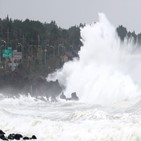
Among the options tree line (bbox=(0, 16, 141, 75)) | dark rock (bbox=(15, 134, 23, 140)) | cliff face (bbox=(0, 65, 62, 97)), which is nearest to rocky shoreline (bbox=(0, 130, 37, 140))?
dark rock (bbox=(15, 134, 23, 140))

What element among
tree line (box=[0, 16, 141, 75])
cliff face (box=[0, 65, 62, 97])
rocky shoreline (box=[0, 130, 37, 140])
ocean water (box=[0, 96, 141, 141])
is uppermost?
tree line (box=[0, 16, 141, 75])

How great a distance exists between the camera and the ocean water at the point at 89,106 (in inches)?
1178

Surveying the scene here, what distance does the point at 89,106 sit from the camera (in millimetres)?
50344

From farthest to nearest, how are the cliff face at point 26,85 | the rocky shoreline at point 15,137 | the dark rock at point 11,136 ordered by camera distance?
the cliff face at point 26,85
the dark rock at point 11,136
the rocky shoreline at point 15,137

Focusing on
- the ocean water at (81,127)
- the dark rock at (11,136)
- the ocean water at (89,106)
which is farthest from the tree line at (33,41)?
the dark rock at (11,136)

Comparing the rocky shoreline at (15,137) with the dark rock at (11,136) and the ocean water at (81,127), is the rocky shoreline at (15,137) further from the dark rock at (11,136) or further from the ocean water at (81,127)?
the ocean water at (81,127)

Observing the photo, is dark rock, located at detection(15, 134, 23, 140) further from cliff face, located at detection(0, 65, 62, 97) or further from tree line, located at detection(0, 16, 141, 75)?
tree line, located at detection(0, 16, 141, 75)

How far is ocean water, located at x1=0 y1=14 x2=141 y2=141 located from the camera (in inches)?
1178

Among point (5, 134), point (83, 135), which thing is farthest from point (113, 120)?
point (5, 134)

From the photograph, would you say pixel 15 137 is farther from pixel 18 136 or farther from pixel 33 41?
pixel 33 41

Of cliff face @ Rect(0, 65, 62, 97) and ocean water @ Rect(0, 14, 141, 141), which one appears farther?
cliff face @ Rect(0, 65, 62, 97)

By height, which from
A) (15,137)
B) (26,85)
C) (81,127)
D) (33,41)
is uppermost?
(33,41)

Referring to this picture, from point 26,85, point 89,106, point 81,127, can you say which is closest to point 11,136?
point 81,127

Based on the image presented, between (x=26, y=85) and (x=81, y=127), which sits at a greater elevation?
(x=26, y=85)
